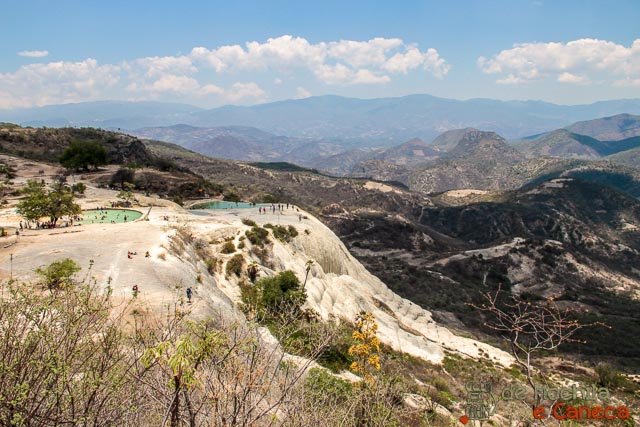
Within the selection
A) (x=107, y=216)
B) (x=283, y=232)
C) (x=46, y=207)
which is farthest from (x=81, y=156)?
(x=283, y=232)

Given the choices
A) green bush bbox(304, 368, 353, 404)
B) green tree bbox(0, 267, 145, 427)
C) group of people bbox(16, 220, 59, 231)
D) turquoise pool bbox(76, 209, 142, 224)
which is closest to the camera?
green tree bbox(0, 267, 145, 427)

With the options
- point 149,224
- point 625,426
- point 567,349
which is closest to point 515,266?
point 567,349

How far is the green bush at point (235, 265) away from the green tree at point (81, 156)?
53.3 meters

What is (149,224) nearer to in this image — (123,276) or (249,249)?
(249,249)

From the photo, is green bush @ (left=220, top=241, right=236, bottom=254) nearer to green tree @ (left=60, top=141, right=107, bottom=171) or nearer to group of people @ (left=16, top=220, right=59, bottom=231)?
group of people @ (left=16, top=220, right=59, bottom=231)

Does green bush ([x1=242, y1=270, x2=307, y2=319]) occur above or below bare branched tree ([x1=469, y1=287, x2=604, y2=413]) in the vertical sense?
below

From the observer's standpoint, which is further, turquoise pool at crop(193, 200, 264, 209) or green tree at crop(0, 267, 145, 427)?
turquoise pool at crop(193, 200, 264, 209)

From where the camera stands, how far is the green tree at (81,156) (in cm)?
6738

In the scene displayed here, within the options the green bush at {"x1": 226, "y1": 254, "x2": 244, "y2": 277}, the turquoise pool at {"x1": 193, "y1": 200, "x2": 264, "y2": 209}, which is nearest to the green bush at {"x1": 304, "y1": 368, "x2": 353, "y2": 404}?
the green bush at {"x1": 226, "y1": 254, "x2": 244, "y2": 277}

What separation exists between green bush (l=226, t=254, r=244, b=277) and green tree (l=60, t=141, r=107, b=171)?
53.3 metres

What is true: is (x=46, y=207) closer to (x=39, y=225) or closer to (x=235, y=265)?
(x=39, y=225)

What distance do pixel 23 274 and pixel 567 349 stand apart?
5437cm

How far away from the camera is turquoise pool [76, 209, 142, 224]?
37125 mm

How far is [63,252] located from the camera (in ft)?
75.4
